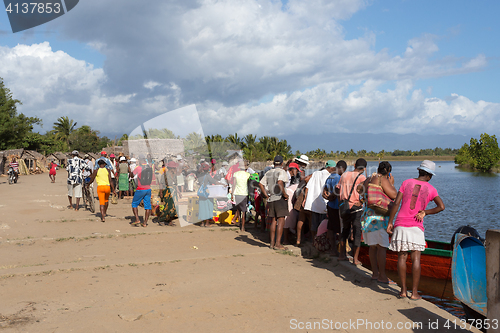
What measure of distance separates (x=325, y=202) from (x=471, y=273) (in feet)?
11.0

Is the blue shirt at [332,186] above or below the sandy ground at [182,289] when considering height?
above

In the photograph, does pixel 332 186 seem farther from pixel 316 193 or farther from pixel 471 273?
pixel 471 273

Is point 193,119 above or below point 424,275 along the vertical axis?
above

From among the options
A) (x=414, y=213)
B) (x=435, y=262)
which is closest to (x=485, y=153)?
(x=435, y=262)

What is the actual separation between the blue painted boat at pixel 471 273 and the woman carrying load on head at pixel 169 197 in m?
7.53

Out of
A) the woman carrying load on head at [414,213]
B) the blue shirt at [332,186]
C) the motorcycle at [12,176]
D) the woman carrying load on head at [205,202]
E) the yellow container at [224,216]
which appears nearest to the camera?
the woman carrying load on head at [414,213]

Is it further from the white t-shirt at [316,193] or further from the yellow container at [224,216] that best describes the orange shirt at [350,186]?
the yellow container at [224,216]

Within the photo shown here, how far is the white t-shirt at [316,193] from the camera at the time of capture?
23.7 feet

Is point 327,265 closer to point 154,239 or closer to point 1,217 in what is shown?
point 154,239

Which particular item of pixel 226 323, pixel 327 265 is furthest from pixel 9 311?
pixel 327 265

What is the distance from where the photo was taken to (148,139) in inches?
394

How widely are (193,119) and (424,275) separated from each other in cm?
673

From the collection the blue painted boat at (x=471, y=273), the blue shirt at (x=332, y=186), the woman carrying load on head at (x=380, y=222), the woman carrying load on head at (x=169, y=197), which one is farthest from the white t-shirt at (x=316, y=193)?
the woman carrying load on head at (x=169, y=197)

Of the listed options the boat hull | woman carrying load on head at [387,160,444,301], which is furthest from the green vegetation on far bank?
woman carrying load on head at [387,160,444,301]
